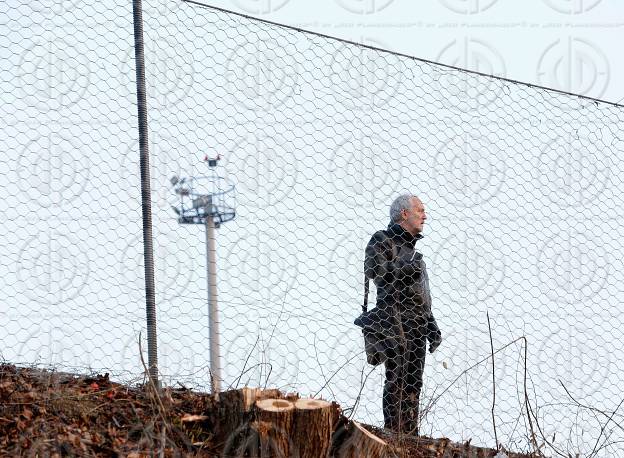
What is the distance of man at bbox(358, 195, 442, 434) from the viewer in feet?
15.9

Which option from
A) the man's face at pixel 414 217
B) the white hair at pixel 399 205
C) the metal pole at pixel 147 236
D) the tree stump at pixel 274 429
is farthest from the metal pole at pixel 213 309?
the man's face at pixel 414 217

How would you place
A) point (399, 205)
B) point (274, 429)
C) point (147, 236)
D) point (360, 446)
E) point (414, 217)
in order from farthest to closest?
point (414, 217) → point (399, 205) → point (147, 236) → point (360, 446) → point (274, 429)

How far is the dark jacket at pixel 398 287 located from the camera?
4.89 meters

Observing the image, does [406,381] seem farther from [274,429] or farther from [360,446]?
[274,429]

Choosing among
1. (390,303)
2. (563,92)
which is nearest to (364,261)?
(390,303)

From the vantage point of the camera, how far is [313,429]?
4121mm

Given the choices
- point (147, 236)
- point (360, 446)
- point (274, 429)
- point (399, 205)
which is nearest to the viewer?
point (274, 429)

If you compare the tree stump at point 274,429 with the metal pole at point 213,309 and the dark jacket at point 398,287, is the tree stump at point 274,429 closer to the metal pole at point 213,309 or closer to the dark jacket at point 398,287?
the metal pole at point 213,309

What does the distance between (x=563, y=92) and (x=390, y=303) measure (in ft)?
4.45

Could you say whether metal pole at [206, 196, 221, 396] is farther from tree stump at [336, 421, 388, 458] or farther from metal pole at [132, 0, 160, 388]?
tree stump at [336, 421, 388, 458]

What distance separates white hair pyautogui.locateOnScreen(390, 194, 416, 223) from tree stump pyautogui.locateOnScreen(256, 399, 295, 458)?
3.96ft

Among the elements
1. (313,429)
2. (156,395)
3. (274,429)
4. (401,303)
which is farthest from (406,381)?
(156,395)

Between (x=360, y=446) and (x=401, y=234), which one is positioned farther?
(x=401, y=234)

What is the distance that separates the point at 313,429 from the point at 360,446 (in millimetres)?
216
